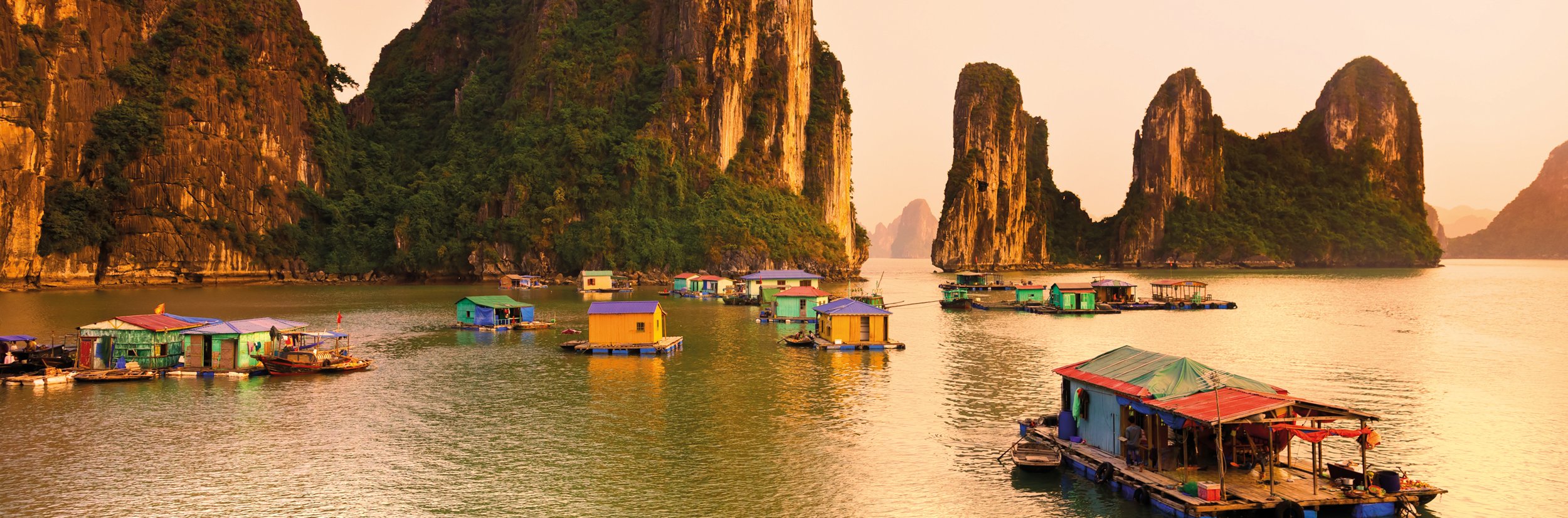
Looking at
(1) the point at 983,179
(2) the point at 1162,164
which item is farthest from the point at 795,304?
(2) the point at 1162,164

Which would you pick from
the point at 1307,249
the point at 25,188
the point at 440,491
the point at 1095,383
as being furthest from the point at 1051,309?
the point at 1307,249

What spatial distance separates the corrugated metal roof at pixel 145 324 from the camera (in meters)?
37.2

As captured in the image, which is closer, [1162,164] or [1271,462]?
[1271,462]

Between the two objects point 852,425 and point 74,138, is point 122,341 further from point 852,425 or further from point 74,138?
point 74,138

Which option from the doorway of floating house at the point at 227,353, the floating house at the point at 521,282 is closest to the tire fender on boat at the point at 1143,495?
the doorway of floating house at the point at 227,353

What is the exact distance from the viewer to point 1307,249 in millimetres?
195750

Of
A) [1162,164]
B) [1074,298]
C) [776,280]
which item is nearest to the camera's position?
[1074,298]

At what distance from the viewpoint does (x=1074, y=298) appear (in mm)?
74500

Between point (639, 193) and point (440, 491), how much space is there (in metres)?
109

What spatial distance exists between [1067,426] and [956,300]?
2304 inches

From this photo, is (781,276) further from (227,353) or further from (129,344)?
(129,344)

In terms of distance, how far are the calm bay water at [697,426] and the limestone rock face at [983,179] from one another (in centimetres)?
12985

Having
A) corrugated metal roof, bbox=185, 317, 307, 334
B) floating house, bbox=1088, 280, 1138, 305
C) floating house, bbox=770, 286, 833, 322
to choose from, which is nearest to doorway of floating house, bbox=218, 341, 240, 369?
corrugated metal roof, bbox=185, 317, 307, 334

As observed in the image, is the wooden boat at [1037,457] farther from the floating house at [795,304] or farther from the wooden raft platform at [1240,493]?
the floating house at [795,304]
